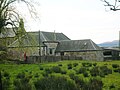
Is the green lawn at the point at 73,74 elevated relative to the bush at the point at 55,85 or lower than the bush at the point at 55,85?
lower

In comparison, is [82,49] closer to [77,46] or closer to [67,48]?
[77,46]

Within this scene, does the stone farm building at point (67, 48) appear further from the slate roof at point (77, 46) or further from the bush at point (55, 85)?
the bush at point (55, 85)

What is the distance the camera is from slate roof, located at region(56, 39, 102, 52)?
66.0 metres

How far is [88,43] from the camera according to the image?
6706 cm

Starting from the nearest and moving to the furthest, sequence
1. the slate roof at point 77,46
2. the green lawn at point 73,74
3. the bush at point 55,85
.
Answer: the bush at point 55,85, the green lawn at point 73,74, the slate roof at point 77,46

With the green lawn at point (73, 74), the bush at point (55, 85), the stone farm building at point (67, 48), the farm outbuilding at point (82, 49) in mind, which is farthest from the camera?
the farm outbuilding at point (82, 49)

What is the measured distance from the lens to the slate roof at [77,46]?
66000 millimetres

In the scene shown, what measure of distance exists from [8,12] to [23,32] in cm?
387

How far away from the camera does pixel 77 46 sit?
223ft

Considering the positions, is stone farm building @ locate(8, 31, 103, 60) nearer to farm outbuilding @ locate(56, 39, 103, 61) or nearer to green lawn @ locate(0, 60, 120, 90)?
farm outbuilding @ locate(56, 39, 103, 61)

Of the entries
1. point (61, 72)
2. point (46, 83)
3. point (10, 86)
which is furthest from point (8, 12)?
point (46, 83)

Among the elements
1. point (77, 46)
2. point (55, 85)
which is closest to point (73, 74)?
point (55, 85)

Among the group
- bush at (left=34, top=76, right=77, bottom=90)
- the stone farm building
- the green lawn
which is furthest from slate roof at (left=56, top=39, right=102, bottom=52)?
bush at (left=34, top=76, right=77, bottom=90)

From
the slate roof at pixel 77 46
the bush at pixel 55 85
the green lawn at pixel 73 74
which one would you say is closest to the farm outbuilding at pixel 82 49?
the slate roof at pixel 77 46
